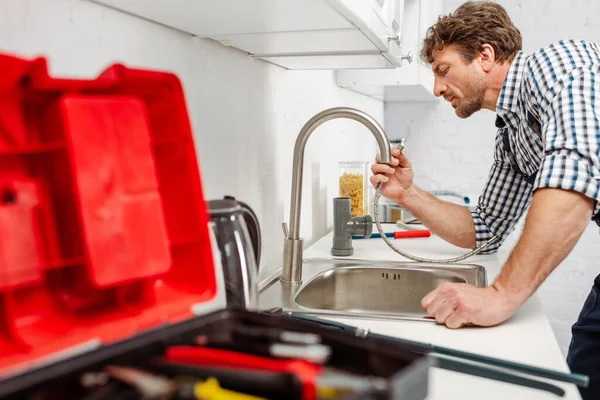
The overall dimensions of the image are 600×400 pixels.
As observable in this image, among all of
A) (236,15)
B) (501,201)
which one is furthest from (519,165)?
(236,15)

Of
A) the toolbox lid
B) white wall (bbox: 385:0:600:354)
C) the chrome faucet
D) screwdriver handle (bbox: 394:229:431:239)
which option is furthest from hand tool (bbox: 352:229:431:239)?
the toolbox lid

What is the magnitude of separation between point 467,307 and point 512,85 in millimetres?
632

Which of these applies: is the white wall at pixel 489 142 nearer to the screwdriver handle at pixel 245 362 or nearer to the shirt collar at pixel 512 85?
the shirt collar at pixel 512 85

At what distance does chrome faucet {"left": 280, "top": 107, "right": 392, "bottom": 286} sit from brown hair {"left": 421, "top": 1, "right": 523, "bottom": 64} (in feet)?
1.88

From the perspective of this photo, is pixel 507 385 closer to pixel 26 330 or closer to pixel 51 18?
pixel 26 330

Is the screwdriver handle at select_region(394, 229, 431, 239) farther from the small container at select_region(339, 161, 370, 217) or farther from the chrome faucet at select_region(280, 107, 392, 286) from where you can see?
the chrome faucet at select_region(280, 107, 392, 286)

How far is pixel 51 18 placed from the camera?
0.66m

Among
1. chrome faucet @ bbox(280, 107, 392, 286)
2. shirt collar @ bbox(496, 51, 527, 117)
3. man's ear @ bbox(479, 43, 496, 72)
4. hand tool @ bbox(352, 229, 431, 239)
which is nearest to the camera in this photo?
chrome faucet @ bbox(280, 107, 392, 286)

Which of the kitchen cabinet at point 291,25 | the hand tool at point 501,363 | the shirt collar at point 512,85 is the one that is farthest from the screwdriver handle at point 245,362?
the shirt collar at point 512,85

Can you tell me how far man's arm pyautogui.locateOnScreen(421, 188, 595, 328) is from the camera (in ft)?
3.39

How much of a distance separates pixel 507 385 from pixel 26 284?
23.7 inches

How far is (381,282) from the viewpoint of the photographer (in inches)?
57.2

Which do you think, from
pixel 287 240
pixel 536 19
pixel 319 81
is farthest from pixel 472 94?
pixel 536 19

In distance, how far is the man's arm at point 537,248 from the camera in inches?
40.7
